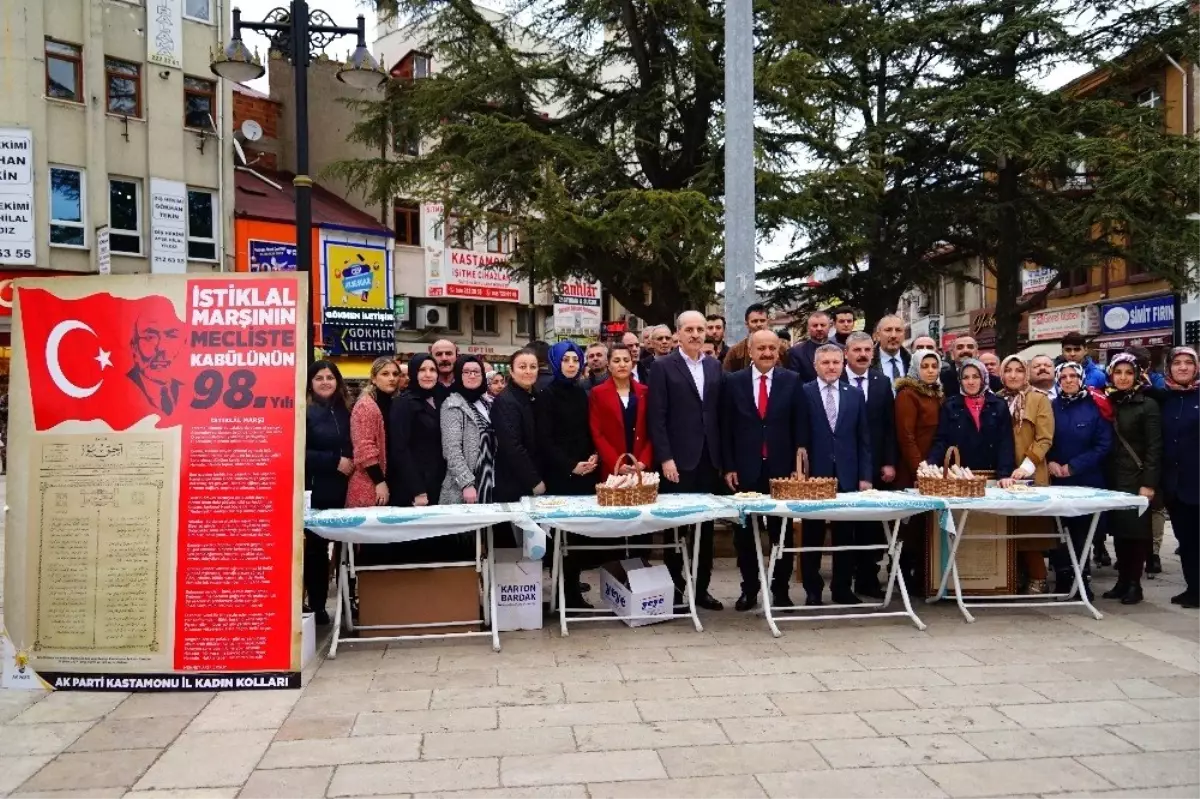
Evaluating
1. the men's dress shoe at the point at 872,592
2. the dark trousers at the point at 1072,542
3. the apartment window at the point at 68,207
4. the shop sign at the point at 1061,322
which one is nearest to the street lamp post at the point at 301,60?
the men's dress shoe at the point at 872,592

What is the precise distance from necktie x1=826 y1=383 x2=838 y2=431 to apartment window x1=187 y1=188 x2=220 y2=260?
2296cm

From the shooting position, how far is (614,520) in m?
5.62

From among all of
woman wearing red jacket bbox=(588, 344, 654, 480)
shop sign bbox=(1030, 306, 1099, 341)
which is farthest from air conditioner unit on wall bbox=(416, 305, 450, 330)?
woman wearing red jacket bbox=(588, 344, 654, 480)

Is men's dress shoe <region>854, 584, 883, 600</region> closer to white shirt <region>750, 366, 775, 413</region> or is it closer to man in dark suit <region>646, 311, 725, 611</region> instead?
man in dark suit <region>646, 311, 725, 611</region>

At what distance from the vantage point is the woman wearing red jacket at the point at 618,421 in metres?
6.59

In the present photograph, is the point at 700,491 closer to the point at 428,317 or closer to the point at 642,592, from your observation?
the point at 642,592

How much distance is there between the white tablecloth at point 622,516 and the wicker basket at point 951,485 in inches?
57.6

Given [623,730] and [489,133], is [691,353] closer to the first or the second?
[623,730]

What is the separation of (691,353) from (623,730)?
10.3 feet

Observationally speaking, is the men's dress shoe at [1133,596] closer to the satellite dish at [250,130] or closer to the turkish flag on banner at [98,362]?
the turkish flag on banner at [98,362]

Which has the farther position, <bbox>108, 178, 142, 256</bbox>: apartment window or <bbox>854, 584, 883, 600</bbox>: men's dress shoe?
<bbox>108, 178, 142, 256</bbox>: apartment window

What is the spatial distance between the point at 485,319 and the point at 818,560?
2858 cm

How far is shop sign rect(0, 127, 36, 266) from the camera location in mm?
21828

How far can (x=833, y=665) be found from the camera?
17.2 ft
